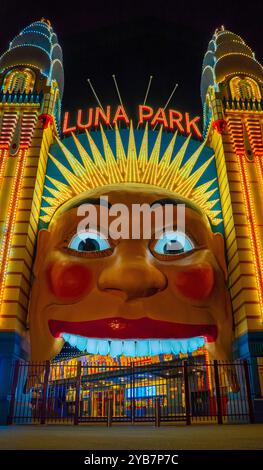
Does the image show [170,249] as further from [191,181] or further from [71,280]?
[191,181]

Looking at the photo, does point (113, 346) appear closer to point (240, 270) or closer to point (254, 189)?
point (240, 270)

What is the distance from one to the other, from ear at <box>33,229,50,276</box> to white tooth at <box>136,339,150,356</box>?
4545mm

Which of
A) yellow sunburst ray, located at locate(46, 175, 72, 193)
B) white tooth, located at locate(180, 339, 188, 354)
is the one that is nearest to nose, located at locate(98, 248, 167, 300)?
white tooth, located at locate(180, 339, 188, 354)

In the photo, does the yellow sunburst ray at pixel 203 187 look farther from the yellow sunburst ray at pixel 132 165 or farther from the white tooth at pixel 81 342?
the white tooth at pixel 81 342

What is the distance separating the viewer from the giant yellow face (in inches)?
500

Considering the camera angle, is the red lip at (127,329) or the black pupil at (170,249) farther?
the black pupil at (170,249)

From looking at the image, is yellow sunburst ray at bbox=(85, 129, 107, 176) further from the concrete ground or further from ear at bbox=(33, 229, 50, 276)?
the concrete ground

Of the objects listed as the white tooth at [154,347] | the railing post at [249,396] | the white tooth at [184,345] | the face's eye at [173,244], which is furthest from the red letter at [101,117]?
the railing post at [249,396]

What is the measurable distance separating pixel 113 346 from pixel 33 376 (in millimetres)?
2891

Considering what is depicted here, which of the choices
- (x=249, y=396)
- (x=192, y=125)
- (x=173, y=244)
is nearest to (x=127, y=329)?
(x=173, y=244)

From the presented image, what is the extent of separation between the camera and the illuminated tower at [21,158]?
12.6 meters

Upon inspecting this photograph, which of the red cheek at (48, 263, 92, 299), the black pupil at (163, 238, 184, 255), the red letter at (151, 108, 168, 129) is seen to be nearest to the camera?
the red cheek at (48, 263, 92, 299)

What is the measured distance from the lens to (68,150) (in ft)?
54.6

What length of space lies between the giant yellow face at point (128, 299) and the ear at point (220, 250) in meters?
0.48
